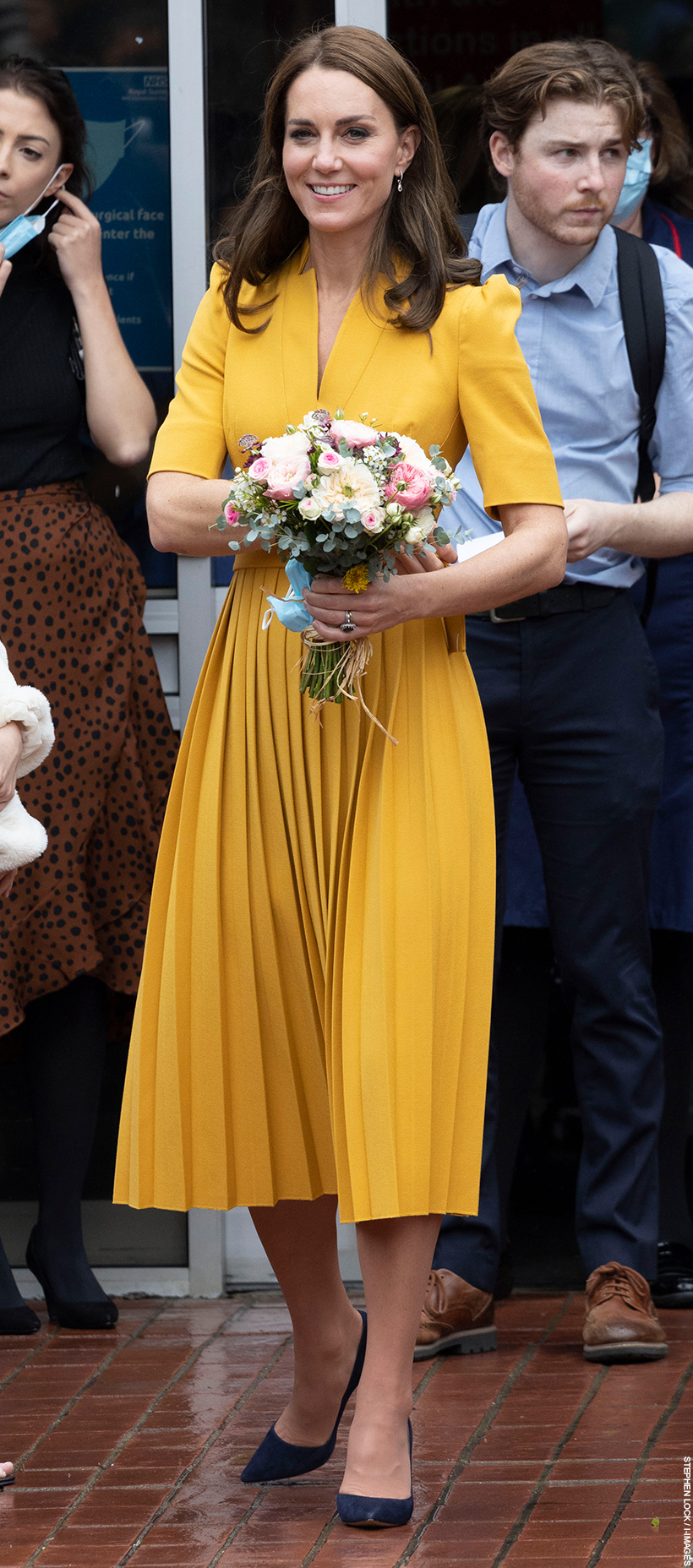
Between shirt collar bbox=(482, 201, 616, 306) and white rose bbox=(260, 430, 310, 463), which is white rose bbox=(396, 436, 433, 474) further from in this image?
shirt collar bbox=(482, 201, 616, 306)

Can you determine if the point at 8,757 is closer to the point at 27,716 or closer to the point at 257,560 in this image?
the point at 27,716

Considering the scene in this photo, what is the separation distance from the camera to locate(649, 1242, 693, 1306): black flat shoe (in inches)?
173

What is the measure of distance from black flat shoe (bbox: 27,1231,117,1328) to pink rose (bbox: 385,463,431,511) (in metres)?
2.28

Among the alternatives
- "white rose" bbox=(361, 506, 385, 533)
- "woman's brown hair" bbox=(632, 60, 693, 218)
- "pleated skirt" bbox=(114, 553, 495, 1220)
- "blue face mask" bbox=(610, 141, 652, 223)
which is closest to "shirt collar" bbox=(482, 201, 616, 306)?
"blue face mask" bbox=(610, 141, 652, 223)

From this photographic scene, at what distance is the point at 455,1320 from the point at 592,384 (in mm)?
1944

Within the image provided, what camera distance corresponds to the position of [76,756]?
4324 millimetres

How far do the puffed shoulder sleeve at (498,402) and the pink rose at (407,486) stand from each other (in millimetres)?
Answer: 311

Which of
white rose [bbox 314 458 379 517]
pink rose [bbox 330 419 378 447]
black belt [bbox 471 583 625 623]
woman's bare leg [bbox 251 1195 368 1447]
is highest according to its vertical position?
pink rose [bbox 330 419 378 447]

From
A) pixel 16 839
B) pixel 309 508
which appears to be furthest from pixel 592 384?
pixel 16 839

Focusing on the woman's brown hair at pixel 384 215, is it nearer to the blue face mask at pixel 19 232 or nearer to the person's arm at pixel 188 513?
the person's arm at pixel 188 513

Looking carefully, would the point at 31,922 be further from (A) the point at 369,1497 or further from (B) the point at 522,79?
(B) the point at 522,79

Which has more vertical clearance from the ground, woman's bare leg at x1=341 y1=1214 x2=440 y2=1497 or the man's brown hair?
the man's brown hair

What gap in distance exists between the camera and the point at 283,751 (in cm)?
312

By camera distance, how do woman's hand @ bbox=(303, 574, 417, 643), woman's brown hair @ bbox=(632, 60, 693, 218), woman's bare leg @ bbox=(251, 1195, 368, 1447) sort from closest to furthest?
1. woman's hand @ bbox=(303, 574, 417, 643)
2. woman's bare leg @ bbox=(251, 1195, 368, 1447)
3. woman's brown hair @ bbox=(632, 60, 693, 218)
